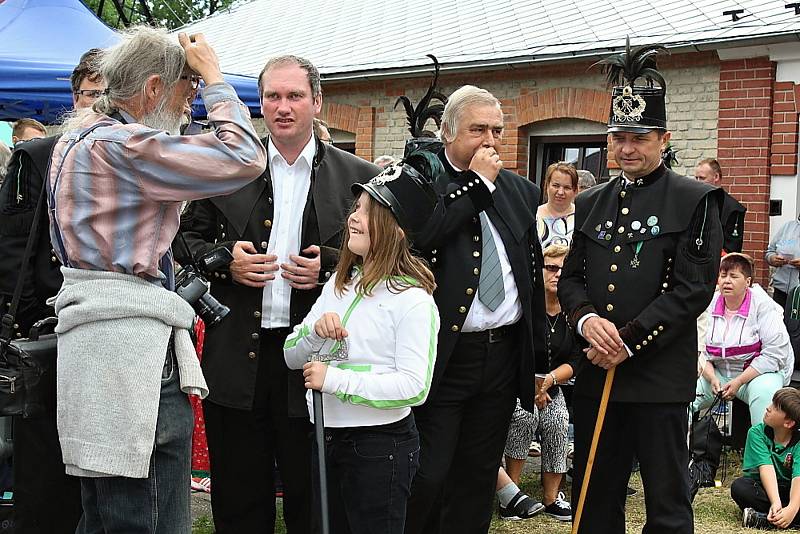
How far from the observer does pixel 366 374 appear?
333cm

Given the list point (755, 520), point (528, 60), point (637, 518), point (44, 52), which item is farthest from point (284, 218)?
point (528, 60)

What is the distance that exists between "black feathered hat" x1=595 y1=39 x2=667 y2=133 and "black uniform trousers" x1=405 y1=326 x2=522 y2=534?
1050mm

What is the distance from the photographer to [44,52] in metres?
7.90

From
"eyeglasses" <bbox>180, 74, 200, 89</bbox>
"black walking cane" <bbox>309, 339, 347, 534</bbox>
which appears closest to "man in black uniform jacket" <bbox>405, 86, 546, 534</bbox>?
"black walking cane" <bbox>309, 339, 347, 534</bbox>

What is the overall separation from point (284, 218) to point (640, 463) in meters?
1.87

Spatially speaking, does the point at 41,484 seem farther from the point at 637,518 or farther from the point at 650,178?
the point at 637,518

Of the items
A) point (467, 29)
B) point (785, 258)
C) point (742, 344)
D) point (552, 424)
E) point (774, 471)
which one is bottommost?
point (774, 471)

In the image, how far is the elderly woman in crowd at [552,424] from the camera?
Answer: 6180 millimetres

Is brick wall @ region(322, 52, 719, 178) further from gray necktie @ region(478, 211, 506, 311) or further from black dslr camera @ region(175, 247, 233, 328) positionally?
black dslr camera @ region(175, 247, 233, 328)

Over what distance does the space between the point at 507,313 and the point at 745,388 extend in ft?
13.1

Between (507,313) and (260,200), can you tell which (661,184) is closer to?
(507,313)

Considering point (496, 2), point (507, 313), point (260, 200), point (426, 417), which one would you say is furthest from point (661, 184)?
point (496, 2)

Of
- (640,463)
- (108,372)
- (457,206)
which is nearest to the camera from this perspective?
(108,372)

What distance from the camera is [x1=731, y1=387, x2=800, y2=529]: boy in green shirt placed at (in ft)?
→ 19.8
